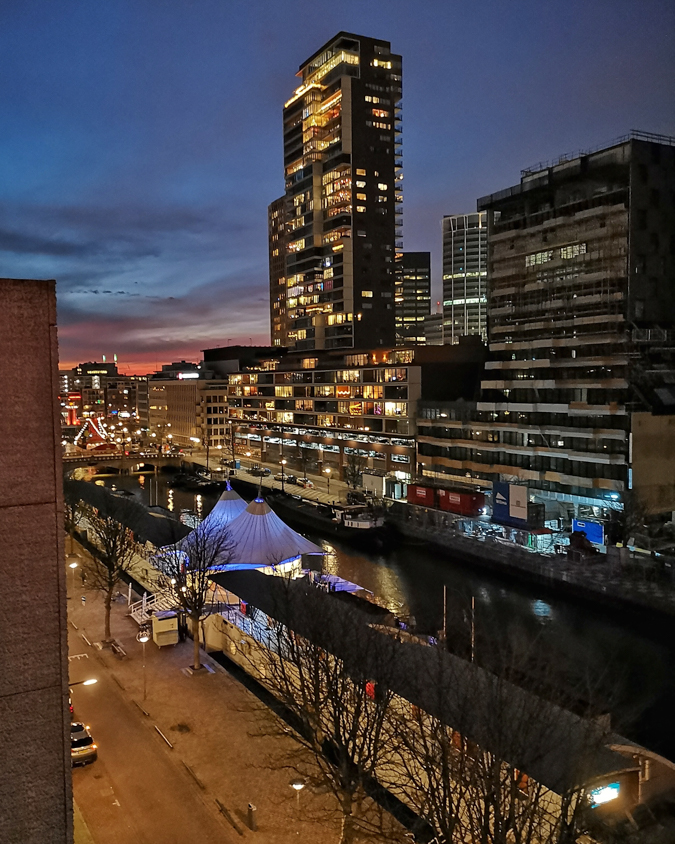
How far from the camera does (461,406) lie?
57.3 metres

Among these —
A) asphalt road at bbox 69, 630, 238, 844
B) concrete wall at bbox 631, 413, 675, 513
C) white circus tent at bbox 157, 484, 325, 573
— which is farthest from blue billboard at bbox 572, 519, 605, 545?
asphalt road at bbox 69, 630, 238, 844

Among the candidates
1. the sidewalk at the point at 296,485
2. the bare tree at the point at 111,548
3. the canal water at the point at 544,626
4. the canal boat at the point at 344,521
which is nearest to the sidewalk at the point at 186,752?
the bare tree at the point at 111,548

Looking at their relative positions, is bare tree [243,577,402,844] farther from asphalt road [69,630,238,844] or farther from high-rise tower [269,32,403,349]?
high-rise tower [269,32,403,349]

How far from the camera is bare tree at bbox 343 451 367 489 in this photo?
67375mm

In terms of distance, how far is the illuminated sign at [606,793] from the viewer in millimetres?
12997

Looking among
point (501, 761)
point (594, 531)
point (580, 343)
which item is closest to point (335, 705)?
point (501, 761)

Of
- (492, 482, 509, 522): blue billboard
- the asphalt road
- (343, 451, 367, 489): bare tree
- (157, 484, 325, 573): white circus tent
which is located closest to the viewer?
the asphalt road

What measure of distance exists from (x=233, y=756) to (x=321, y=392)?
2555 inches

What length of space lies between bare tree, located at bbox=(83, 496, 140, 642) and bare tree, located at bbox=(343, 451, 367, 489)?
2839 centimetres

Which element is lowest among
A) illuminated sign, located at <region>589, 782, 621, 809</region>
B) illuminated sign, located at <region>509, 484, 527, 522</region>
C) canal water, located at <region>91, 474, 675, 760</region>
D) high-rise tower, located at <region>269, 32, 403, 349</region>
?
canal water, located at <region>91, 474, 675, 760</region>

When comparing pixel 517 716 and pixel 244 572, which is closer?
pixel 517 716

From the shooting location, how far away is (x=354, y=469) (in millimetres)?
68062

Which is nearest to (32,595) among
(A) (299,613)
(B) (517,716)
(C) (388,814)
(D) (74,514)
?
(B) (517,716)

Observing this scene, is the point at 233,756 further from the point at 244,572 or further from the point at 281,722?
the point at 244,572
